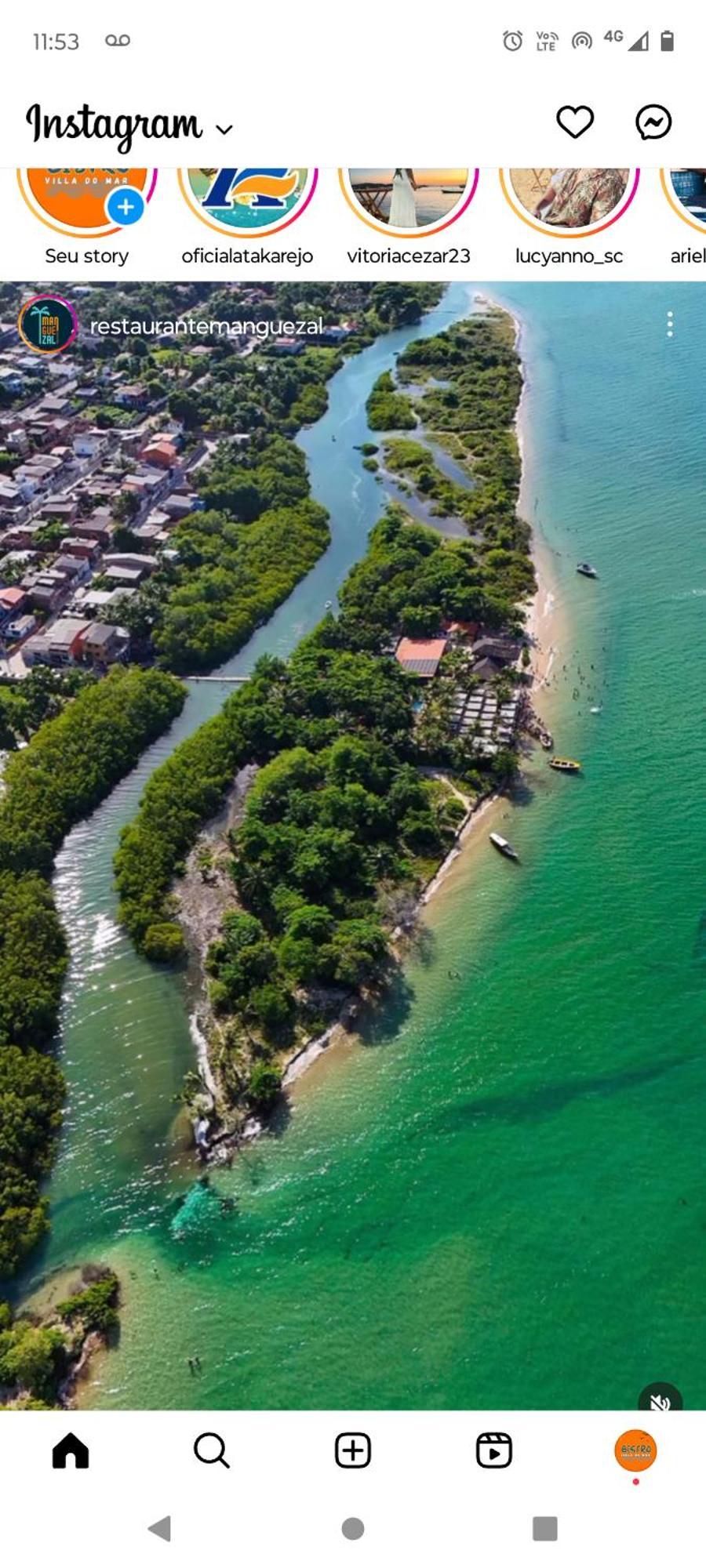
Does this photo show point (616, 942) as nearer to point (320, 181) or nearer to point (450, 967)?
point (450, 967)

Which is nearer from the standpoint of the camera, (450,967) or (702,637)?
(450,967)

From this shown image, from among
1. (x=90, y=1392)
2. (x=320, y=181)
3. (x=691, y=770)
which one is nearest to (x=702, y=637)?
(x=691, y=770)

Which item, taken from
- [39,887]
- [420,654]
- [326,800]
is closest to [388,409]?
[420,654]

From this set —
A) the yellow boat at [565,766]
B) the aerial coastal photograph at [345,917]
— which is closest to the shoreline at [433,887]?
the aerial coastal photograph at [345,917]
